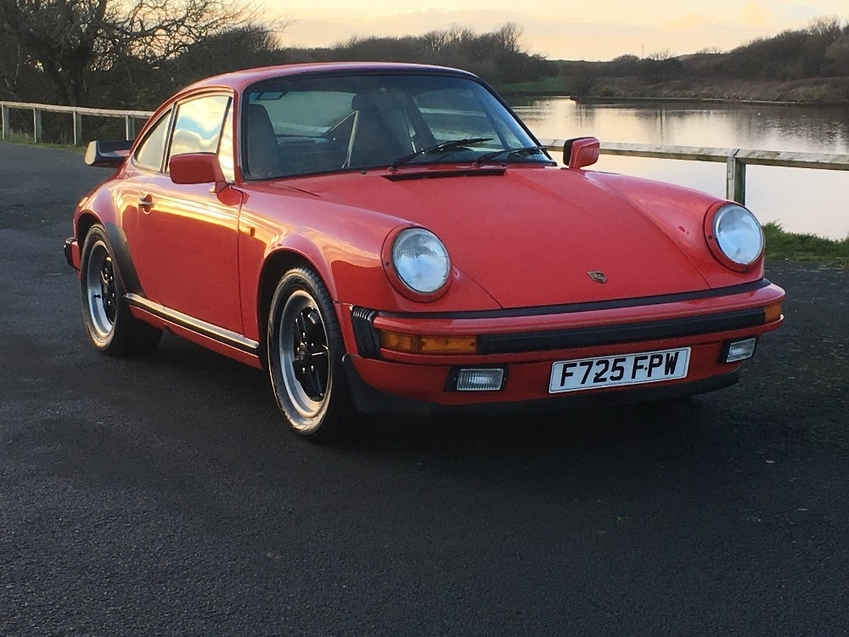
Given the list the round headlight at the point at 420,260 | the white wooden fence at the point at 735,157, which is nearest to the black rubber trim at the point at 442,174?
the round headlight at the point at 420,260

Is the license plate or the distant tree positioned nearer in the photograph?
the license plate

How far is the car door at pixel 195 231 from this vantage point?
4898 mm

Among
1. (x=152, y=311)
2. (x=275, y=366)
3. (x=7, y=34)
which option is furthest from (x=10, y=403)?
(x=7, y=34)

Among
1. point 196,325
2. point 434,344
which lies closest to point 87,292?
point 196,325

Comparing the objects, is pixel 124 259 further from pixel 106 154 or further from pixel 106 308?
pixel 106 154

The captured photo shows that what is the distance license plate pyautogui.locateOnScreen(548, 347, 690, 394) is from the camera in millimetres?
3943

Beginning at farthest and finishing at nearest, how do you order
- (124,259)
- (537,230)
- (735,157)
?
(735,157) < (124,259) < (537,230)

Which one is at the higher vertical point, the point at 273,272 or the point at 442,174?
the point at 442,174

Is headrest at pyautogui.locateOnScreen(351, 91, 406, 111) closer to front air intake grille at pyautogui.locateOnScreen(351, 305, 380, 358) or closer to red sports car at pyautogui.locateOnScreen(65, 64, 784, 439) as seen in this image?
red sports car at pyautogui.locateOnScreen(65, 64, 784, 439)

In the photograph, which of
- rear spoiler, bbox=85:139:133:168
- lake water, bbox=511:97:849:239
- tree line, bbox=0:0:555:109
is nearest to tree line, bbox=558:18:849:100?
lake water, bbox=511:97:849:239

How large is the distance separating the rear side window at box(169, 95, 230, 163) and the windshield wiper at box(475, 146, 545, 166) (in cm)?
113

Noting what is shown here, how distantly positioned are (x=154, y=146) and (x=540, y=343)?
2.90 m

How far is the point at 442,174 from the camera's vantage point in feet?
15.7

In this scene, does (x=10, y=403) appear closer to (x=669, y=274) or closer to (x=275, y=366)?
(x=275, y=366)
